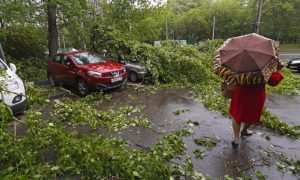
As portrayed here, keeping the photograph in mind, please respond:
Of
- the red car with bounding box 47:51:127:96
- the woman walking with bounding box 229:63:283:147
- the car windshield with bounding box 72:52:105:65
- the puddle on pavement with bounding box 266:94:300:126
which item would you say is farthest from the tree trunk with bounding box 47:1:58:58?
the woman walking with bounding box 229:63:283:147

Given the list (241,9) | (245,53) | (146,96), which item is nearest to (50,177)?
(245,53)

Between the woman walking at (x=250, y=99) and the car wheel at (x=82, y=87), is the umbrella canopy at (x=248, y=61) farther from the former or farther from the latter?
the car wheel at (x=82, y=87)

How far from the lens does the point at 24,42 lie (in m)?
14.8

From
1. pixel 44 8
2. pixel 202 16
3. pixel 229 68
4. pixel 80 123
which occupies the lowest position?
pixel 80 123

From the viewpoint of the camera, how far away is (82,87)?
844 centimetres

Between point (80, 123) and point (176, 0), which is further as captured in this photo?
point (176, 0)

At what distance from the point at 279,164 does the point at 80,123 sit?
4055 millimetres

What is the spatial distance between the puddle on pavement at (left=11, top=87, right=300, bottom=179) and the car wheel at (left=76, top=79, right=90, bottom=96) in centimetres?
117

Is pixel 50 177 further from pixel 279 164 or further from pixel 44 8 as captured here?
pixel 44 8

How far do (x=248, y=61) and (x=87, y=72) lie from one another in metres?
5.80

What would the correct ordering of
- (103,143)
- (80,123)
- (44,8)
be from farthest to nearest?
(44,8), (80,123), (103,143)

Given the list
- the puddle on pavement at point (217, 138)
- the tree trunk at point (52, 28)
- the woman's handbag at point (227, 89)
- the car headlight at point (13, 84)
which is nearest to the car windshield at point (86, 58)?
the puddle on pavement at point (217, 138)

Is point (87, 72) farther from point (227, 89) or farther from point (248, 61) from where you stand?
point (248, 61)

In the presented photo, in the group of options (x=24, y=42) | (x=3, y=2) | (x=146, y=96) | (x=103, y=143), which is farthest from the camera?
(x=24, y=42)
